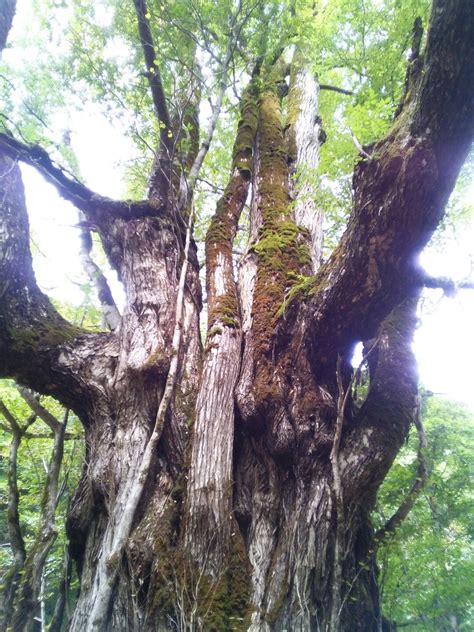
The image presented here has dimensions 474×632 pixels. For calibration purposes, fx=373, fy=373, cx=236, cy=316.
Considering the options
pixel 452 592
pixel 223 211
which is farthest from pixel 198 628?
pixel 452 592

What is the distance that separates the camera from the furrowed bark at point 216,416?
237 centimetres

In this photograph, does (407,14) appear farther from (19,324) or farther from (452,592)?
(452,592)

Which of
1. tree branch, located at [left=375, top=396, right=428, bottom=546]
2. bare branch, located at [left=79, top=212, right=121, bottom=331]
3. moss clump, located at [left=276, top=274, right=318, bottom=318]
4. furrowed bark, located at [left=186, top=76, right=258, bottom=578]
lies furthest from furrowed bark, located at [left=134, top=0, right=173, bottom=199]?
tree branch, located at [left=375, top=396, right=428, bottom=546]

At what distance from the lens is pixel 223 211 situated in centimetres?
442

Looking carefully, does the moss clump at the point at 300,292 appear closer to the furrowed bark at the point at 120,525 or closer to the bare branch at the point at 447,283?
the bare branch at the point at 447,283

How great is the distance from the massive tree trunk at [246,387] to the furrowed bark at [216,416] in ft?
0.04

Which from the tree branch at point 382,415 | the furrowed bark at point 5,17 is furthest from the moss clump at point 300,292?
the furrowed bark at point 5,17

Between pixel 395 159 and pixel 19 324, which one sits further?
pixel 19 324

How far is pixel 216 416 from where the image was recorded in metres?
2.77

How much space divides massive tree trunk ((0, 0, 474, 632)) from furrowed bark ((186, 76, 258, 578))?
14 millimetres

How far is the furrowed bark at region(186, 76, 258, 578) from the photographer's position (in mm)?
2367

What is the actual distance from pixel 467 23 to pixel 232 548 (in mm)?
3081

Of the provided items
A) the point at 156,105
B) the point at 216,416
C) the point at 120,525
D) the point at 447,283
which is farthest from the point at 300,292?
the point at 156,105

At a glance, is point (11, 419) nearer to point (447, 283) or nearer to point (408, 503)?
point (408, 503)
